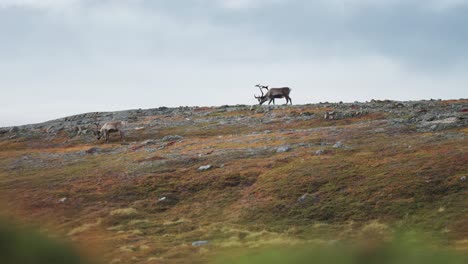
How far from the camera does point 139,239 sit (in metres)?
24.5

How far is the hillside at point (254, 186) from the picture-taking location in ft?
78.1

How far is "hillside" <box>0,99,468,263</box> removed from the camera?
937 inches

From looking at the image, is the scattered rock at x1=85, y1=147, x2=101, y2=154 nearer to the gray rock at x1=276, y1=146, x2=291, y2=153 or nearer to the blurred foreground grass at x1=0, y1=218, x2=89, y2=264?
the gray rock at x1=276, y1=146, x2=291, y2=153

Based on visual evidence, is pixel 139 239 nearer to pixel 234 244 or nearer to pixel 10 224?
pixel 234 244

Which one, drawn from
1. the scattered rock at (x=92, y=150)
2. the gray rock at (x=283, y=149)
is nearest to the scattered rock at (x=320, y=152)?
the gray rock at (x=283, y=149)

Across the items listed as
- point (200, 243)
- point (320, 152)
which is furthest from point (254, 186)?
point (200, 243)

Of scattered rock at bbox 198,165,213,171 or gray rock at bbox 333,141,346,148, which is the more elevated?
gray rock at bbox 333,141,346,148

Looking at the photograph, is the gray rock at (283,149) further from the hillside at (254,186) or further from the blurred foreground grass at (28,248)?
the blurred foreground grass at (28,248)

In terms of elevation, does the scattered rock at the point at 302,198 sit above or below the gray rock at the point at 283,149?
below

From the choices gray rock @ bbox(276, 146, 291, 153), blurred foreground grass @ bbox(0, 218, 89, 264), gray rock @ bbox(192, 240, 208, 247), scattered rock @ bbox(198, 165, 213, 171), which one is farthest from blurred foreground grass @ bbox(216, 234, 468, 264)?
gray rock @ bbox(276, 146, 291, 153)

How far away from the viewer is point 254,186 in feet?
110

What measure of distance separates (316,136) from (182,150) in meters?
15.6

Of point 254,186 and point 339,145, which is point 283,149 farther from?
point 254,186

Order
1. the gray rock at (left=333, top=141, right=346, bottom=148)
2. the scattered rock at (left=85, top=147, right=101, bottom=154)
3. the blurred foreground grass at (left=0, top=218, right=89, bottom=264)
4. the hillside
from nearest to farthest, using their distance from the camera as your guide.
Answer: the blurred foreground grass at (left=0, top=218, right=89, bottom=264) < the hillside < the gray rock at (left=333, top=141, right=346, bottom=148) < the scattered rock at (left=85, top=147, right=101, bottom=154)
